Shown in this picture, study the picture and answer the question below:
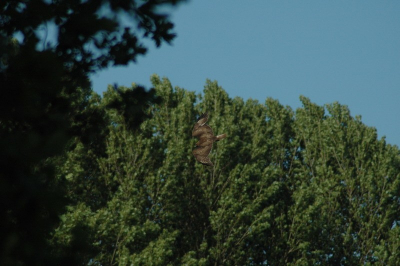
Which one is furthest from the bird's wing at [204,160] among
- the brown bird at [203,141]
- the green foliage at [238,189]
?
the green foliage at [238,189]

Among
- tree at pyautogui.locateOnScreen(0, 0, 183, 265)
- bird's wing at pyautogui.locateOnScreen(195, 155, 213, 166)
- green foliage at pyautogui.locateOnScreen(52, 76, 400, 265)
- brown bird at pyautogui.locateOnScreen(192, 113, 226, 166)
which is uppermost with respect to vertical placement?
green foliage at pyautogui.locateOnScreen(52, 76, 400, 265)

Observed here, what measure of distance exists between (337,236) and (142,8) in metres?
21.0

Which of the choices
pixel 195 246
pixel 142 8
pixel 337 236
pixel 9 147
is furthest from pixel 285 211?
pixel 9 147

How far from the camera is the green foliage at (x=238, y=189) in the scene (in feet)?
73.2

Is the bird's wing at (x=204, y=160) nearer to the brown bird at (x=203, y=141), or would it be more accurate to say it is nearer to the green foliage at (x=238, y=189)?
the brown bird at (x=203, y=141)

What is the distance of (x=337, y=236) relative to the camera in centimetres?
2597

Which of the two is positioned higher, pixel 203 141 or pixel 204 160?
pixel 203 141

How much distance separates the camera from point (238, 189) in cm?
2444

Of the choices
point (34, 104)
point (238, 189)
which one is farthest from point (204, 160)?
point (238, 189)

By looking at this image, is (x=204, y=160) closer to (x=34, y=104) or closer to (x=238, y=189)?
(x=34, y=104)

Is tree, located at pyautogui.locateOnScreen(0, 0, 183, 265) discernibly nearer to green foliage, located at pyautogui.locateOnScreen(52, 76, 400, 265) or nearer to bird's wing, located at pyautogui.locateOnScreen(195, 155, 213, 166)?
bird's wing, located at pyautogui.locateOnScreen(195, 155, 213, 166)

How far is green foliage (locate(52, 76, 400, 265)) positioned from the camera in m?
22.3

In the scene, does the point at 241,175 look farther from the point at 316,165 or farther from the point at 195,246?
the point at 316,165

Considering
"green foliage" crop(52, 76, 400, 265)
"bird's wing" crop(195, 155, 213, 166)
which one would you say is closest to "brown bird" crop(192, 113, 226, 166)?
"bird's wing" crop(195, 155, 213, 166)
